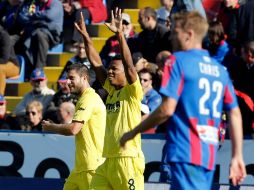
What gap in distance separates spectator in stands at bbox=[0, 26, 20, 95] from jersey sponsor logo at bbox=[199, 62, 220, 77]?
789cm

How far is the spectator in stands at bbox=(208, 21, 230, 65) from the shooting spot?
1198 centimetres

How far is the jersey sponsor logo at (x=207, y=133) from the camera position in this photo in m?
7.40

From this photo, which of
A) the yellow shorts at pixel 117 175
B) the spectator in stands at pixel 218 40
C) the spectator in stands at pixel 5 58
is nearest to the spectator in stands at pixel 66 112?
the spectator in stands at pixel 218 40

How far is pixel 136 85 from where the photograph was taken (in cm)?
980

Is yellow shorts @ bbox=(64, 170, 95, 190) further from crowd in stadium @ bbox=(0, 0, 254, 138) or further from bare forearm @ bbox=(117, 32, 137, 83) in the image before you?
crowd in stadium @ bbox=(0, 0, 254, 138)

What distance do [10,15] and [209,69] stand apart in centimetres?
944

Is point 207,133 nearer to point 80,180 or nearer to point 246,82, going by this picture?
point 80,180

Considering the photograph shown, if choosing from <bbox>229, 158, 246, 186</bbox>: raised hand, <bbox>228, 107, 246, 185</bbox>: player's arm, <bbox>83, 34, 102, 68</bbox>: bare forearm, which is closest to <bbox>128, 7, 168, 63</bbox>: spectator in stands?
<bbox>83, 34, 102, 68</bbox>: bare forearm

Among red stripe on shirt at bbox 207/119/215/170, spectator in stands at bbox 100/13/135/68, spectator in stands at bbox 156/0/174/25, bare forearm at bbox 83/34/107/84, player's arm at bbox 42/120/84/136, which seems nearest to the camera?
red stripe on shirt at bbox 207/119/215/170

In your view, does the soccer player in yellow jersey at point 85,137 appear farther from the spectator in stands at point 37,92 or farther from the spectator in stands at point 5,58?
the spectator in stands at point 5,58

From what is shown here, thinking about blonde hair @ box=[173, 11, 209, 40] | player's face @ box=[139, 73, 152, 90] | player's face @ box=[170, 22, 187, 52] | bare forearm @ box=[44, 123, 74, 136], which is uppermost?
blonde hair @ box=[173, 11, 209, 40]

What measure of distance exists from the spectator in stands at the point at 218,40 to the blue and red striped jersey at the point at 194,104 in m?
4.54

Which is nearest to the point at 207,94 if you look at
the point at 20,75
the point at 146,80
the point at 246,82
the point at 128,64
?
the point at 128,64

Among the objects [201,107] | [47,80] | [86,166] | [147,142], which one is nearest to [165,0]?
[47,80]
